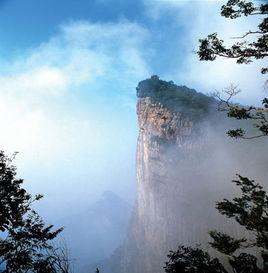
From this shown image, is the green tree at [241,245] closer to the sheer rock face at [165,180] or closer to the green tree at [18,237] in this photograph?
the green tree at [18,237]

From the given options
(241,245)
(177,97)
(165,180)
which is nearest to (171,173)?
(165,180)

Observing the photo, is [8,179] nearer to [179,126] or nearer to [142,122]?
[179,126]

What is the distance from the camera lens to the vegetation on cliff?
84812mm

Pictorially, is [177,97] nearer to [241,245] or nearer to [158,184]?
[158,184]

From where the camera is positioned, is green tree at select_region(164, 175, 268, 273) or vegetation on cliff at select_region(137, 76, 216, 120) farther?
vegetation on cliff at select_region(137, 76, 216, 120)

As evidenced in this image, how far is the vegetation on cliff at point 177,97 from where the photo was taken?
84.8m

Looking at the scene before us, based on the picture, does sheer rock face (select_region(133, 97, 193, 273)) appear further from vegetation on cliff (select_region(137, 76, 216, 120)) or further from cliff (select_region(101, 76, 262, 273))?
vegetation on cliff (select_region(137, 76, 216, 120))

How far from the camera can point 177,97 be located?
87312mm

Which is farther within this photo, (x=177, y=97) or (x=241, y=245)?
(x=177, y=97)

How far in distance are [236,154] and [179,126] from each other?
55.6 ft

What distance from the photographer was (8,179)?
55.9ft

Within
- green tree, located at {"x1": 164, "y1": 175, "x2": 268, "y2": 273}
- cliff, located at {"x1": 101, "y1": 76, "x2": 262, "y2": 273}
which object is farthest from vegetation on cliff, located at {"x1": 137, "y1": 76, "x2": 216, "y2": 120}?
green tree, located at {"x1": 164, "y1": 175, "x2": 268, "y2": 273}

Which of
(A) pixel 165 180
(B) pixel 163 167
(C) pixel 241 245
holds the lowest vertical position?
(C) pixel 241 245

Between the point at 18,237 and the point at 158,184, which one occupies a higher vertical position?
the point at 158,184
